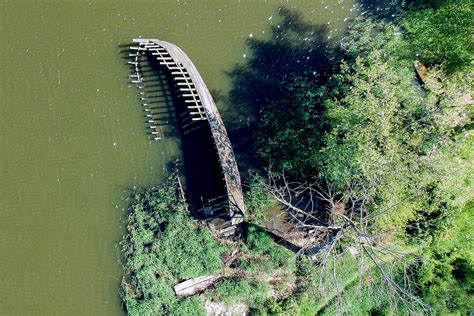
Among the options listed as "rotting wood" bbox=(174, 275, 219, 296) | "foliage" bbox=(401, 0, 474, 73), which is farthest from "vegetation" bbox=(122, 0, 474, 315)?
"rotting wood" bbox=(174, 275, 219, 296)

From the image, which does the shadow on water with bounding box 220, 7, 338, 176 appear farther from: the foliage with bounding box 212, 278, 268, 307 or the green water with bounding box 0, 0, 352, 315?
the foliage with bounding box 212, 278, 268, 307

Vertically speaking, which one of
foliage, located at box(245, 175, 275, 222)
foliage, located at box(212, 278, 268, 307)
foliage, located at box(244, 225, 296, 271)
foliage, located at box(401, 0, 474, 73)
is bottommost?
foliage, located at box(212, 278, 268, 307)

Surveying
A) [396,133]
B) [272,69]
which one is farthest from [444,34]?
[272,69]

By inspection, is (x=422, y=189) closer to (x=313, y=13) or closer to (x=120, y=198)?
(x=313, y=13)

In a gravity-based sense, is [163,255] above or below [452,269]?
above

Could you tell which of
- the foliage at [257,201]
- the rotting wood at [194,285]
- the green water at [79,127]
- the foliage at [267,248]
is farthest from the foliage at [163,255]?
the foliage at [257,201]

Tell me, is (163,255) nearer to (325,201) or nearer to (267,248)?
(267,248)
